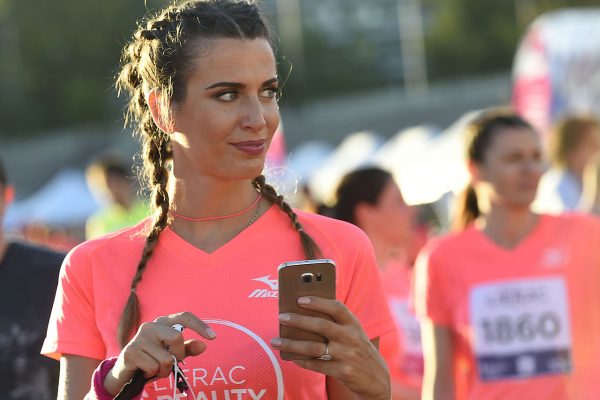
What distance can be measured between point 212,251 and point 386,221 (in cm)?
328

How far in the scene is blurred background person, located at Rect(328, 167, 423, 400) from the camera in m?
6.48

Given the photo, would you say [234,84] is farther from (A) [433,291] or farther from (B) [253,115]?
(A) [433,291]

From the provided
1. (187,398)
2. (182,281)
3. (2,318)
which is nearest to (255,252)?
(182,281)

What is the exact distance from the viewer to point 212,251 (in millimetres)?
3277

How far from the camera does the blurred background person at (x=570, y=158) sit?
827cm

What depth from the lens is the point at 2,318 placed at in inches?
190

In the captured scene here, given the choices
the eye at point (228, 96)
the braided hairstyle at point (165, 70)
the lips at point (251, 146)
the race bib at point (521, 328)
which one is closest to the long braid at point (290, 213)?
the braided hairstyle at point (165, 70)

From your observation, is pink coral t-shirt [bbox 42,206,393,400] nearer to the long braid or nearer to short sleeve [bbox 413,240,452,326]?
the long braid

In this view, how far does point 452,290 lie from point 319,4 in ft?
209

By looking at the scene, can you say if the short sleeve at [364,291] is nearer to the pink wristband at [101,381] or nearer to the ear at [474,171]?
the pink wristband at [101,381]

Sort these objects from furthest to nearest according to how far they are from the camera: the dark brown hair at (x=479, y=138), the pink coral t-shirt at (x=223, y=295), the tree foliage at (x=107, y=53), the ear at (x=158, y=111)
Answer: the tree foliage at (x=107, y=53)
the dark brown hair at (x=479, y=138)
the ear at (x=158, y=111)
the pink coral t-shirt at (x=223, y=295)

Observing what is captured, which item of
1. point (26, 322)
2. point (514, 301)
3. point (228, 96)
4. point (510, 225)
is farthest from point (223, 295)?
point (510, 225)

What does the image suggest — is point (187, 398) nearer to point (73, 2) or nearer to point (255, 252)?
point (255, 252)

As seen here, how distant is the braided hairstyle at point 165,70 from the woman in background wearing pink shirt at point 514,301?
217 cm
